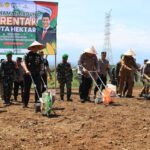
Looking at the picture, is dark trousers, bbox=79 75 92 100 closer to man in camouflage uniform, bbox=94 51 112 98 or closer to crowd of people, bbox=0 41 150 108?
crowd of people, bbox=0 41 150 108

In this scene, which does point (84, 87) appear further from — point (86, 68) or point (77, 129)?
point (77, 129)

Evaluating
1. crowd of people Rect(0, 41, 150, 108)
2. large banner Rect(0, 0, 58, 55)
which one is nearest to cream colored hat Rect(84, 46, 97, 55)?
crowd of people Rect(0, 41, 150, 108)

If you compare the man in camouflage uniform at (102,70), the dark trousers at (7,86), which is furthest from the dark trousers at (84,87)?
the dark trousers at (7,86)

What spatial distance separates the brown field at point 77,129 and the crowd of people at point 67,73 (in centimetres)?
102

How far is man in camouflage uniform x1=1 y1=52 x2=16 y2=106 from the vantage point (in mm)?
15406

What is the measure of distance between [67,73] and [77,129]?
6.61 m

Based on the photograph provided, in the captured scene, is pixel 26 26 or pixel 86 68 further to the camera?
pixel 26 26

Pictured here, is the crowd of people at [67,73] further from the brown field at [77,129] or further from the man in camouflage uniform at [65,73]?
the brown field at [77,129]

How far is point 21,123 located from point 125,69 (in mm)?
7928

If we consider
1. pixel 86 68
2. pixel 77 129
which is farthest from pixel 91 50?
pixel 77 129

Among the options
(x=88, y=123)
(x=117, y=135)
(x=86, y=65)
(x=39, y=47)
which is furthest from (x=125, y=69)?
(x=117, y=135)

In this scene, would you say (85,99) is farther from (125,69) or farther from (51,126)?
(51,126)

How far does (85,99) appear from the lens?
1570 cm

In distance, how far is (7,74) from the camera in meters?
15.5
